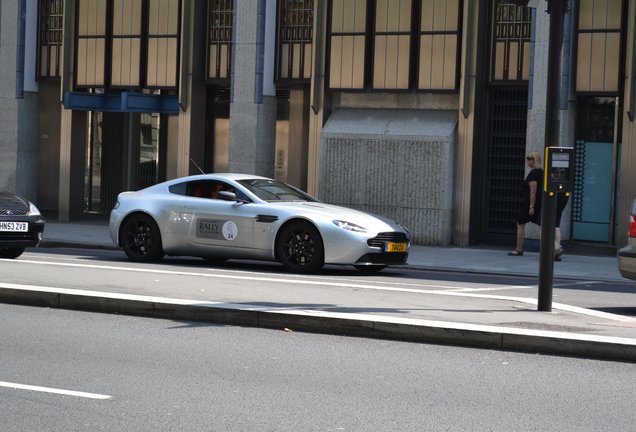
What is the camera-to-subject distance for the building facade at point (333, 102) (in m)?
22.0

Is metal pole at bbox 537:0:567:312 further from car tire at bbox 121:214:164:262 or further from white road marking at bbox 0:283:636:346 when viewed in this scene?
car tire at bbox 121:214:164:262

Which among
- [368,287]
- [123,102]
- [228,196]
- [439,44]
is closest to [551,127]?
[368,287]

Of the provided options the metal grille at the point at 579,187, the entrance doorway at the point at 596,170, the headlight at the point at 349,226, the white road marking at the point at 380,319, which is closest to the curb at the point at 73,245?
the headlight at the point at 349,226

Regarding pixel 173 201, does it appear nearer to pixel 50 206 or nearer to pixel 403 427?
pixel 403 427

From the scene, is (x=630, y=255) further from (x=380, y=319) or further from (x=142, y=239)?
(x=142, y=239)

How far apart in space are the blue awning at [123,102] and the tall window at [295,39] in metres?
2.90

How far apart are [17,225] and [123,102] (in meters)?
9.51

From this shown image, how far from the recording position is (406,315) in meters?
10.4

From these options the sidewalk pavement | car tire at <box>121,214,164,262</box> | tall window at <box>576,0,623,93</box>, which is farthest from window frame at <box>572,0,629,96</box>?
the sidewalk pavement

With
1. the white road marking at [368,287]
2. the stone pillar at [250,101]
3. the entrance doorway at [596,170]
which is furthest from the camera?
the stone pillar at [250,101]

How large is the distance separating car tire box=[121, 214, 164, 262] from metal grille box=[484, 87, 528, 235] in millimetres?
8515

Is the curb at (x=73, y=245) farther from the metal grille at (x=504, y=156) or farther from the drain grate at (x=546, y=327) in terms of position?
the drain grate at (x=546, y=327)

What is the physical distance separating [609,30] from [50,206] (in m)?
14.6

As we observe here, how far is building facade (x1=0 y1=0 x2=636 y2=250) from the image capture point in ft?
72.3
